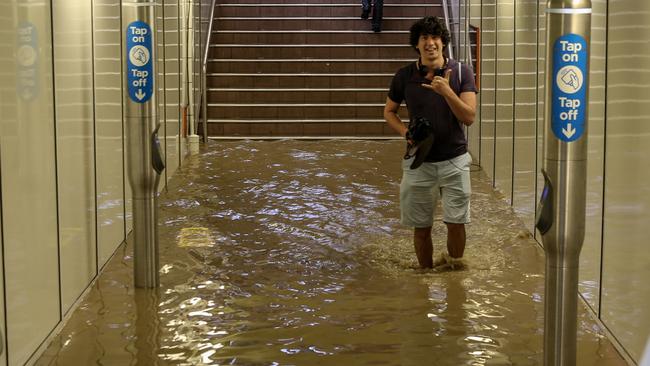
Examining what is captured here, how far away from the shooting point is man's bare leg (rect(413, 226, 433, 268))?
720 centimetres

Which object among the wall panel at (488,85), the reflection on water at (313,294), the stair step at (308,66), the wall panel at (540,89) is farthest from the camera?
the stair step at (308,66)

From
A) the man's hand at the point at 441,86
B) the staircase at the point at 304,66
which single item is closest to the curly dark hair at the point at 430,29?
the man's hand at the point at 441,86

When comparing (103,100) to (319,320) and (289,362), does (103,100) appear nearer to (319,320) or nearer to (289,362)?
(319,320)

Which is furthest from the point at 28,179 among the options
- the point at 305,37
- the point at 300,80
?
the point at 305,37

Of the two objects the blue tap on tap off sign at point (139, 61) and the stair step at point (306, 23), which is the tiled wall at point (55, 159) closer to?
the blue tap on tap off sign at point (139, 61)

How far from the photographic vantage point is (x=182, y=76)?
42.4 ft

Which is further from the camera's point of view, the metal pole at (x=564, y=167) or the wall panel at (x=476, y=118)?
the wall panel at (x=476, y=118)

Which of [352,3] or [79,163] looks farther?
[352,3]

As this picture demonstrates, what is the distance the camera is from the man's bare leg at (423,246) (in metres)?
7.20

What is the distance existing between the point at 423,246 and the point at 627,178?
1902 mm

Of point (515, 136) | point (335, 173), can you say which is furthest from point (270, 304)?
point (335, 173)

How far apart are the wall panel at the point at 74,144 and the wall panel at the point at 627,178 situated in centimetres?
298

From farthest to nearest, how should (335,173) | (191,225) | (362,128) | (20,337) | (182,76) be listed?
(362,128) < (182,76) < (335,173) < (191,225) < (20,337)

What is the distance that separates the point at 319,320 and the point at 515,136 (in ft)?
13.7
